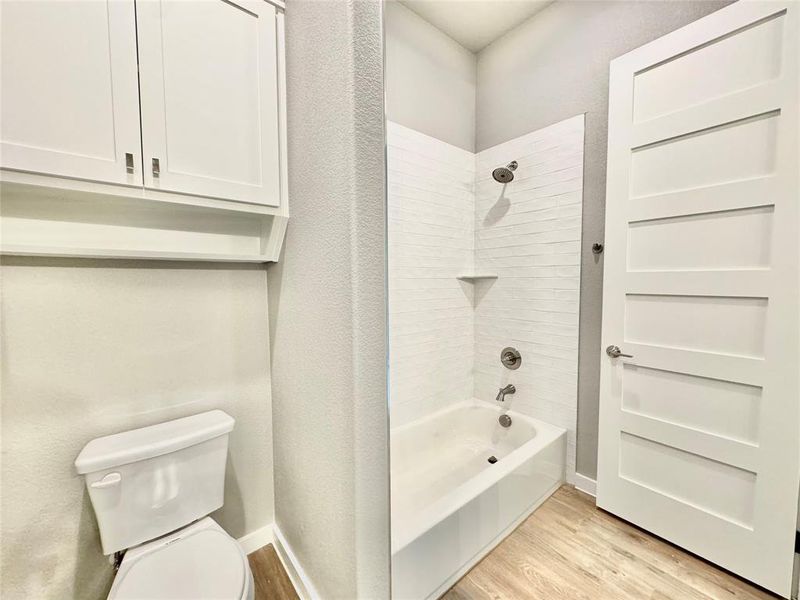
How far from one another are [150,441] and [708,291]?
2.26m

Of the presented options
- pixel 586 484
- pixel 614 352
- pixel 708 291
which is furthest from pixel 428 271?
pixel 586 484

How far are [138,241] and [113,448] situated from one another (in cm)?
72

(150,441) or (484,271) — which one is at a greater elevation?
(484,271)

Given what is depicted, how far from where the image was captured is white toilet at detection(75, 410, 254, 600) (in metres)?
1.00

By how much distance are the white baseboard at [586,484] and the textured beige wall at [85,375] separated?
1859 mm

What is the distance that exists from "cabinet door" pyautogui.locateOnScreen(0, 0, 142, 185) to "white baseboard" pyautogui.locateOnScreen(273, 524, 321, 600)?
154cm

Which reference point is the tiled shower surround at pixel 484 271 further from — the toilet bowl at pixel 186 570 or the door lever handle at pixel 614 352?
the toilet bowl at pixel 186 570

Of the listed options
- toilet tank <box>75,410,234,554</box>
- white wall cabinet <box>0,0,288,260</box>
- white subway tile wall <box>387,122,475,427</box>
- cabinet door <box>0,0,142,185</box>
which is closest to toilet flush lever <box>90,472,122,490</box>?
toilet tank <box>75,410,234,554</box>

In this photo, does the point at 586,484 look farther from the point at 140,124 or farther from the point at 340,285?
the point at 140,124

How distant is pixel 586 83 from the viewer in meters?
1.85

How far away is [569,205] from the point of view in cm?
194

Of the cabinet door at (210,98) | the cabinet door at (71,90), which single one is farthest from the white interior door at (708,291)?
the cabinet door at (71,90)

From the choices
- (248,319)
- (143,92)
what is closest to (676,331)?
(248,319)

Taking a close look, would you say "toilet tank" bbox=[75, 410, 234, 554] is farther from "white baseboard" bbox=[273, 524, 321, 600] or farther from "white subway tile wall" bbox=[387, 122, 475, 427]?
"white subway tile wall" bbox=[387, 122, 475, 427]
